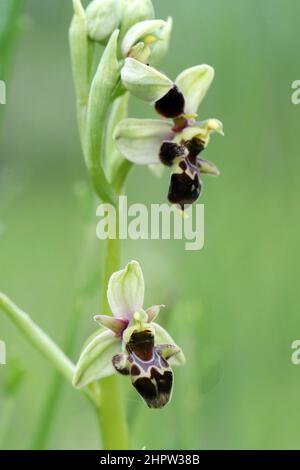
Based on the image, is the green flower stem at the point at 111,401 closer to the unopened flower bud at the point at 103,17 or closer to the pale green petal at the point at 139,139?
the pale green petal at the point at 139,139

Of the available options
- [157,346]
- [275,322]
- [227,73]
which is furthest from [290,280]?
[157,346]

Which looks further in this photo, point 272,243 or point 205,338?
point 272,243

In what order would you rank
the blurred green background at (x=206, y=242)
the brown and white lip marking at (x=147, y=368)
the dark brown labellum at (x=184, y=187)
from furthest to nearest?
the blurred green background at (x=206, y=242), the dark brown labellum at (x=184, y=187), the brown and white lip marking at (x=147, y=368)

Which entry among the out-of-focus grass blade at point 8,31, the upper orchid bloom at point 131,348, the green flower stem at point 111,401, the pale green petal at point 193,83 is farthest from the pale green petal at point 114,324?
the out-of-focus grass blade at point 8,31

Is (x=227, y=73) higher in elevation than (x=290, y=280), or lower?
higher

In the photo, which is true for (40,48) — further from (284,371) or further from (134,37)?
(134,37)

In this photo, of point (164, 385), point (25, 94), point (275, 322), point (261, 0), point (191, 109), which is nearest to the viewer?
point (164, 385)

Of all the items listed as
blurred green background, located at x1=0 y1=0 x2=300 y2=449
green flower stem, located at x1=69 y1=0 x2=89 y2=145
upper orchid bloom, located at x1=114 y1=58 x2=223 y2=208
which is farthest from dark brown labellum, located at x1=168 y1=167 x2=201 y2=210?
blurred green background, located at x1=0 y1=0 x2=300 y2=449
